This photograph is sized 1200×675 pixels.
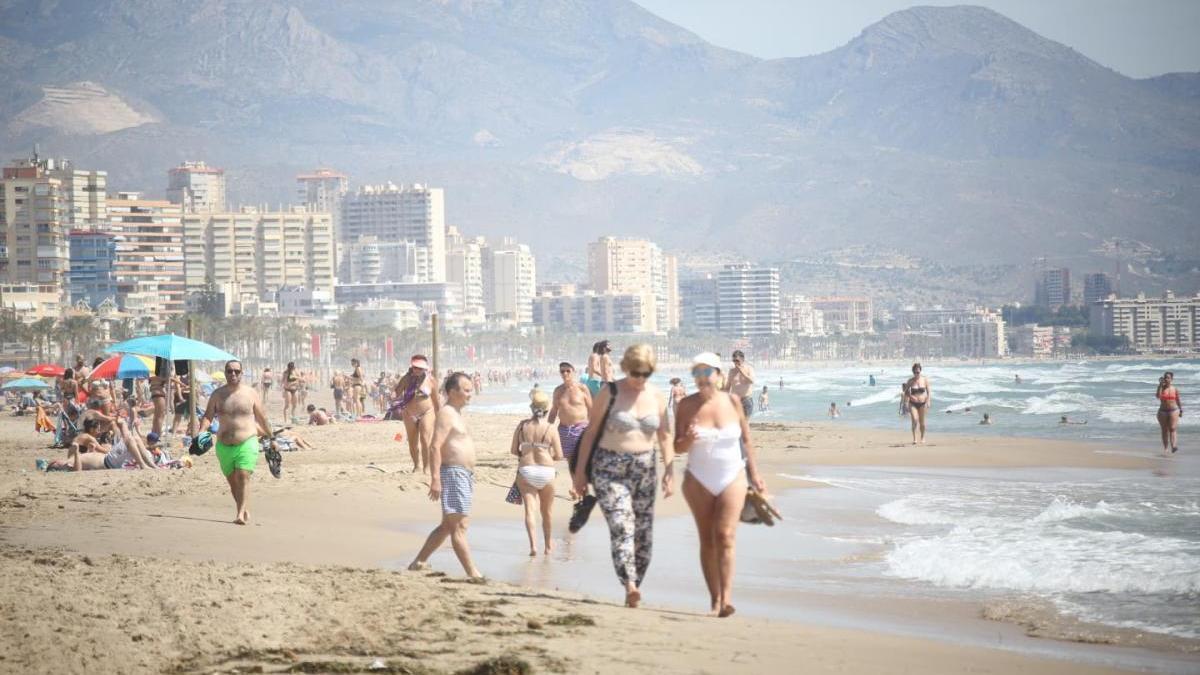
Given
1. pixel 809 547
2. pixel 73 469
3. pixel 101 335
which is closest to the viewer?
pixel 809 547

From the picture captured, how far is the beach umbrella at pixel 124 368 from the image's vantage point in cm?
2328

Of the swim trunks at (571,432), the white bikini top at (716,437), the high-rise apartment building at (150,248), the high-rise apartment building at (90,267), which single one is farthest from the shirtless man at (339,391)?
the high-rise apartment building at (150,248)

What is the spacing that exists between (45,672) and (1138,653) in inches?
209

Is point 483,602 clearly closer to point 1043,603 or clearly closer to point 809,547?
point 1043,603

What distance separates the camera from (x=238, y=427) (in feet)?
36.0

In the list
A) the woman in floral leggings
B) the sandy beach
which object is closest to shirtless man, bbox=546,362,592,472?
the sandy beach

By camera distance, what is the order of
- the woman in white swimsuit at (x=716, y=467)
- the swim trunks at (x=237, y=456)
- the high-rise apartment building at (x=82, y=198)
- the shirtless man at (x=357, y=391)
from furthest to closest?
the high-rise apartment building at (x=82, y=198), the shirtless man at (x=357, y=391), the swim trunks at (x=237, y=456), the woman in white swimsuit at (x=716, y=467)

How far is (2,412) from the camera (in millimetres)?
42000

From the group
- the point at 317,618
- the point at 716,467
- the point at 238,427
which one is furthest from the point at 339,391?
the point at 317,618

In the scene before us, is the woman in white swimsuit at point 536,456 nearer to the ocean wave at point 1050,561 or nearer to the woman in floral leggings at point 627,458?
the woman in floral leggings at point 627,458

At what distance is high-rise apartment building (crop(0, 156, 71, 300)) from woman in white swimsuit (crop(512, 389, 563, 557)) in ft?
481

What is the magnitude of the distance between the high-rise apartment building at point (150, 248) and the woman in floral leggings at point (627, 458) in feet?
506

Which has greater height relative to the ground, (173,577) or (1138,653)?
(173,577)

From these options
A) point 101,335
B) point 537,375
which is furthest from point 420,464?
point 537,375
